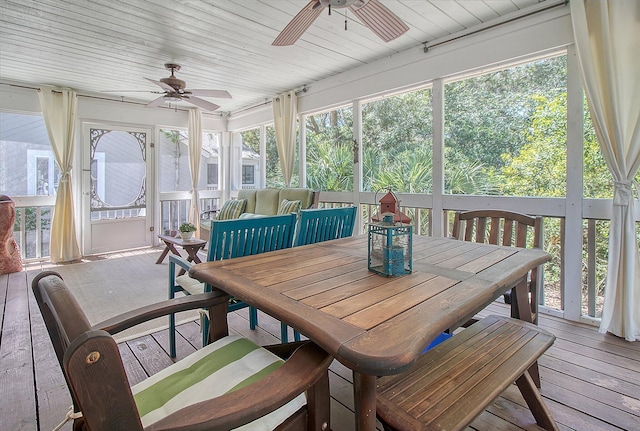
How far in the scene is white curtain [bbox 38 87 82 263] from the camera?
186 inches

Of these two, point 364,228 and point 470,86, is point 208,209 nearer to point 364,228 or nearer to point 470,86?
point 364,228

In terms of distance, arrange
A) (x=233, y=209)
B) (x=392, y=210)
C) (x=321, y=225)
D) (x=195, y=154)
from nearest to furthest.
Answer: (x=392, y=210) → (x=321, y=225) → (x=233, y=209) → (x=195, y=154)

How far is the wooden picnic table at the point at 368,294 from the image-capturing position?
81cm

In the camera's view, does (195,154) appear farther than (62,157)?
Yes

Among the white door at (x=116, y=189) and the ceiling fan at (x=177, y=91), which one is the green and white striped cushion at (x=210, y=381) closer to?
the ceiling fan at (x=177, y=91)

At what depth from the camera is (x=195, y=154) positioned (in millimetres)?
6129

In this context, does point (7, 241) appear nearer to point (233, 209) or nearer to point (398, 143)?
point (233, 209)

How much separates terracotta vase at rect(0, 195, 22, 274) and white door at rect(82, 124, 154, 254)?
1.00 metres

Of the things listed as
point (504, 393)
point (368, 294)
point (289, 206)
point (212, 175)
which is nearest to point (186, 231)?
point (289, 206)

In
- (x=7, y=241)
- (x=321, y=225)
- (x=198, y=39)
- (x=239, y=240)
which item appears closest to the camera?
(x=239, y=240)

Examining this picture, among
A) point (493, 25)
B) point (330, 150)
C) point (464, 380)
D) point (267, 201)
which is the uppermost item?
point (493, 25)

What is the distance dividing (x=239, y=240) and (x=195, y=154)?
4.78m

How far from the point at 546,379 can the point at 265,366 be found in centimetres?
164

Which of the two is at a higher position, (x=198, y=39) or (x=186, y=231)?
(x=198, y=39)
